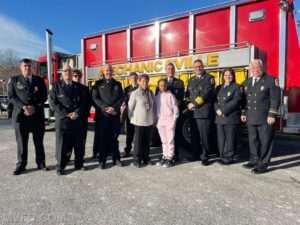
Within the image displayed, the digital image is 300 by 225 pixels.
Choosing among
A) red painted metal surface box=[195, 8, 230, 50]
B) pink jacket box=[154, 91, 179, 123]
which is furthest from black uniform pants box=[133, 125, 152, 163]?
red painted metal surface box=[195, 8, 230, 50]

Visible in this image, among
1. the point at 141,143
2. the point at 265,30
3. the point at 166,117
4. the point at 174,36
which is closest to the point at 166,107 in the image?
the point at 166,117

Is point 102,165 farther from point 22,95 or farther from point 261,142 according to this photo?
point 261,142

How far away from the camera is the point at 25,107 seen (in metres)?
4.21

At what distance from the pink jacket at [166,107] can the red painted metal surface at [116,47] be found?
246 centimetres

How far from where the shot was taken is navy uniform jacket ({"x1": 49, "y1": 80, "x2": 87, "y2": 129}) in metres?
4.27

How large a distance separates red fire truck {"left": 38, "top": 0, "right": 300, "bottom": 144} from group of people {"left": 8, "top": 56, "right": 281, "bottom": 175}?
0.58 metres

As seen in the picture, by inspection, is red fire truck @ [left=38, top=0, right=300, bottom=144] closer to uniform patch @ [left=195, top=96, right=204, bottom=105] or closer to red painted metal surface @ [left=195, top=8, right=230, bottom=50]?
red painted metal surface @ [left=195, top=8, right=230, bottom=50]

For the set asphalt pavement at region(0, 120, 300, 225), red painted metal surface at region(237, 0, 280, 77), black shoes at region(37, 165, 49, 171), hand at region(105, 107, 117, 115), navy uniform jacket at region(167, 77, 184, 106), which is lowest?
asphalt pavement at region(0, 120, 300, 225)

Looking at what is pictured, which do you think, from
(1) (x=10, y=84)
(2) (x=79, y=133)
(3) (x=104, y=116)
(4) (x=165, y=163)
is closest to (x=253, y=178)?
(4) (x=165, y=163)

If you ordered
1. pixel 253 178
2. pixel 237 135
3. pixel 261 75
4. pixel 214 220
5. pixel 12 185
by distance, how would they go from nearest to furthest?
pixel 214 220 → pixel 12 185 → pixel 253 178 → pixel 261 75 → pixel 237 135

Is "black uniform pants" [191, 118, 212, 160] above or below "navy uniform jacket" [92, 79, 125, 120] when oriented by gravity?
below

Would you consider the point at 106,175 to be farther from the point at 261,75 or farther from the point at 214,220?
→ the point at 261,75

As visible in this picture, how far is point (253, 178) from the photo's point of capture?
4082 millimetres

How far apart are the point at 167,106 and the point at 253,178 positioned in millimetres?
1909
